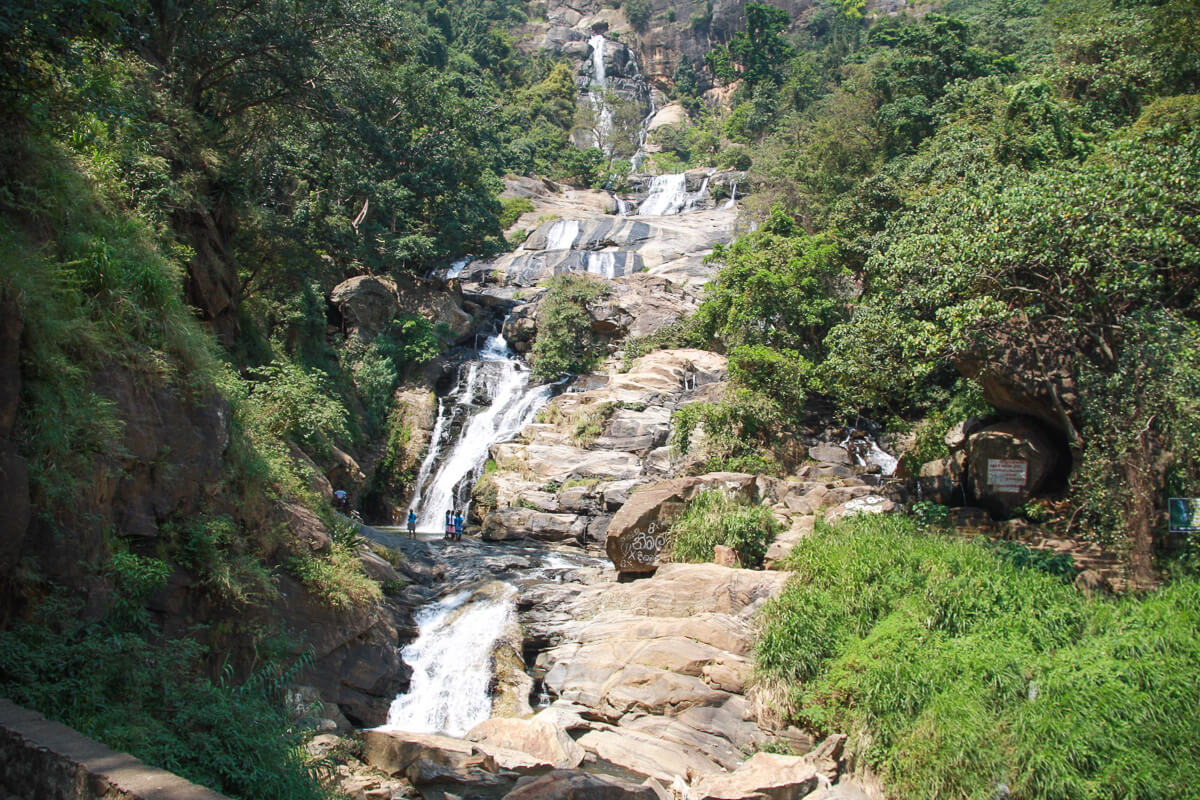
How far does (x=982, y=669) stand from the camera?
8367 mm

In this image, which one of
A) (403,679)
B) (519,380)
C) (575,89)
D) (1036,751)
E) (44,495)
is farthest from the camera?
(575,89)

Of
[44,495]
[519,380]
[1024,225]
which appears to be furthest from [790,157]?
[44,495]

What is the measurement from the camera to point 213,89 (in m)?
16.8

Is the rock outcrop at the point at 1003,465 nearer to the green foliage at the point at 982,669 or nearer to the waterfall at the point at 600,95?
the green foliage at the point at 982,669

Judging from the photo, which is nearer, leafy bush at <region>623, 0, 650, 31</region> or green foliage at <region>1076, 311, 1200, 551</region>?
green foliage at <region>1076, 311, 1200, 551</region>

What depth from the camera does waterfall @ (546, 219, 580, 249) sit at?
40.8 m

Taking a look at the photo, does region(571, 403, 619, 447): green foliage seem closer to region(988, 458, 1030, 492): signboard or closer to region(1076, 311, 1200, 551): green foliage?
region(988, 458, 1030, 492): signboard

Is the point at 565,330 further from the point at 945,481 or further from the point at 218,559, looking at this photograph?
the point at 218,559

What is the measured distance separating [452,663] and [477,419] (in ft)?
50.0

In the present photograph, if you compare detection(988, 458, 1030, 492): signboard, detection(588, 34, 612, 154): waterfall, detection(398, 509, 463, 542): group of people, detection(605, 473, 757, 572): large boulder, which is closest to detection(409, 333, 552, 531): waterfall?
detection(398, 509, 463, 542): group of people

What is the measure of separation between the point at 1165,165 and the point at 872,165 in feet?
67.1

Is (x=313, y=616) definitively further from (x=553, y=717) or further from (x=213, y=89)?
(x=213, y=89)

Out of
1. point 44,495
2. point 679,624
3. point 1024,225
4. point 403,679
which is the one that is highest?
point 1024,225

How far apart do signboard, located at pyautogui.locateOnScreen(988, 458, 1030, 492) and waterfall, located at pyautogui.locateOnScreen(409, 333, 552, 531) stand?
14207mm
